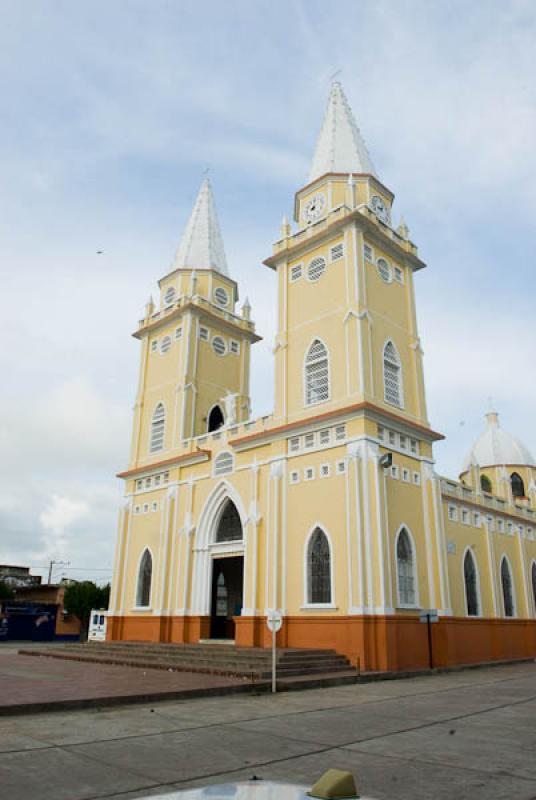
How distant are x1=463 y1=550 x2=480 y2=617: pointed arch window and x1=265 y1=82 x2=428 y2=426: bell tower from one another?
6.99 meters

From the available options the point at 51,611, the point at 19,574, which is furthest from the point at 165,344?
the point at 19,574

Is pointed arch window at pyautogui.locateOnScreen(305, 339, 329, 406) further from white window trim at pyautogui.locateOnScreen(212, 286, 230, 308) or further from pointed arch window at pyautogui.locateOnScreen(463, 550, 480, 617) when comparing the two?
white window trim at pyautogui.locateOnScreen(212, 286, 230, 308)

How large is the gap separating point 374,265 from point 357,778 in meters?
20.2

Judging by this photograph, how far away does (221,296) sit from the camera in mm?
32688

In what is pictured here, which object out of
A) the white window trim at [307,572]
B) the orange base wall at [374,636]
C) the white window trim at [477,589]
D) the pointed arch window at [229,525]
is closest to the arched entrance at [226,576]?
the pointed arch window at [229,525]

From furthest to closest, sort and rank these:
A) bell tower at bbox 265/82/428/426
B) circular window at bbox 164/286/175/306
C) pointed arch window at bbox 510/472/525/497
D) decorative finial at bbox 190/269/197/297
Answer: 1. pointed arch window at bbox 510/472/525/497
2. circular window at bbox 164/286/175/306
3. decorative finial at bbox 190/269/197/297
4. bell tower at bbox 265/82/428/426

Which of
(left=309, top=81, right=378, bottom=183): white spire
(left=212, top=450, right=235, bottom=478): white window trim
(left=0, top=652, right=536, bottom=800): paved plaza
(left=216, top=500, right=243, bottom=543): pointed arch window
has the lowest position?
(left=0, top=652, right=536, bottom=800): paved plaza

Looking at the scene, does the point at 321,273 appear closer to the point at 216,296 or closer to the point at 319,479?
the point at 319,479

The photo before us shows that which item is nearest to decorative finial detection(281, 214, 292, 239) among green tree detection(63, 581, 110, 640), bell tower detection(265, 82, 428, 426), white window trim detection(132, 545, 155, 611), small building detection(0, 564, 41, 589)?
bell tower detection(265, 82, 428, 426)

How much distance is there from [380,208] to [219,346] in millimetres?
10379

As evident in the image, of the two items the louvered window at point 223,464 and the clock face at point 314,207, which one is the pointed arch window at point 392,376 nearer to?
the clock face at point 314,207

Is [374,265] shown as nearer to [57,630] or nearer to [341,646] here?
[341,646]

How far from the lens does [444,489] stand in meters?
25.7

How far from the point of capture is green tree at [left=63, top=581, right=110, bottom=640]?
46.4 meters
